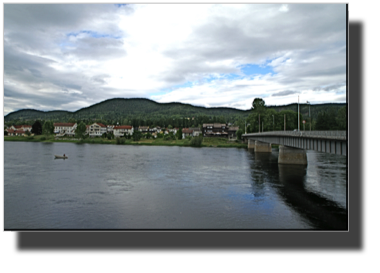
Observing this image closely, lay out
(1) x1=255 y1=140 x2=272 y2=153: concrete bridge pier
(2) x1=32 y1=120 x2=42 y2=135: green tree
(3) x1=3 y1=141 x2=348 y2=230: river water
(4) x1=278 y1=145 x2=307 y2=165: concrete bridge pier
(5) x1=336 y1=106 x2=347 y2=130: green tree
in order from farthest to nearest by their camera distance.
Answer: (2) x1=32 y1=120 x2=42 y2=135: green tree, (1) x1=255 y1=140 x2=272 y2=153: concrete bridge pier, (5) x1=336 y1=106 x2=347 y2=130: green tree, (4) x1=278 y1=145 x2=307 y2=165: concrete bridge pier, (3) x1=3 y1=141 x2=348 y2=230: river water

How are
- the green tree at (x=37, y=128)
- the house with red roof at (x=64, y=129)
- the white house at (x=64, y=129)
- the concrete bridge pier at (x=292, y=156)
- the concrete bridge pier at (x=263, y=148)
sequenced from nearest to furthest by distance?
1. the concrete bridge pier at (x=292, y=156)
2. the concrete bridge pier at (x=263, y=148)
3. the green tree at (x=37, y=128)
4. the house with red roof at (x=64, y=129)
5. the white house at (x=64, y=129)

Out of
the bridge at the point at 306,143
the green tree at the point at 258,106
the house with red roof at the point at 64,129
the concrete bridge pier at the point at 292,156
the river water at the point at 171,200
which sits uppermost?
the green tree at the point at 258,106

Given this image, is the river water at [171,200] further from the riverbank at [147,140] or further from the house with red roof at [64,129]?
the house with red roof at [64,129]

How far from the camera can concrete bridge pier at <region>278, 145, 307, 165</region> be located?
142 ft

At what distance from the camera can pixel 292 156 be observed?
4391 cm

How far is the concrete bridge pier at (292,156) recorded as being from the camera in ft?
142

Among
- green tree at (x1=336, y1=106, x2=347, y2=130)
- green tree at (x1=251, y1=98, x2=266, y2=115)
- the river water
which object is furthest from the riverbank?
the river water

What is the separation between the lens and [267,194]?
23.4 metres

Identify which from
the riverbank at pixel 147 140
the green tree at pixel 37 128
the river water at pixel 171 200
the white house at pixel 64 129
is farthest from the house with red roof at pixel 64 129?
the river water at pixel 171 200

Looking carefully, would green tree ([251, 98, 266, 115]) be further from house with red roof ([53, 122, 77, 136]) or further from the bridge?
house with red roof ([53, 122, 77, 136])

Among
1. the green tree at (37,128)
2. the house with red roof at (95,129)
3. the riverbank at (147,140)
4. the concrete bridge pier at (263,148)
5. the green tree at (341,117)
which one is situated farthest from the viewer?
the house with red roof at (95,129)
